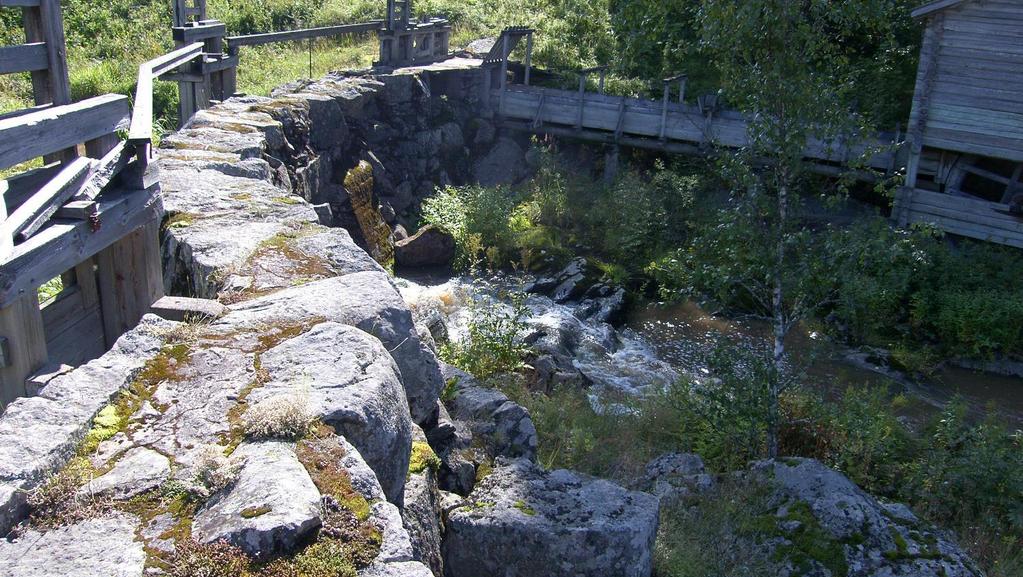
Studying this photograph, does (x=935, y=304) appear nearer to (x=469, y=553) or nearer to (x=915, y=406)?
(x=915, y=406)

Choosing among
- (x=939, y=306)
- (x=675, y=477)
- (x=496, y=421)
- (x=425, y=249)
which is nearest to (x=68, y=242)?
(x=496, y=421)

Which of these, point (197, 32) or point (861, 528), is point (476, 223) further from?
point (861, 528)

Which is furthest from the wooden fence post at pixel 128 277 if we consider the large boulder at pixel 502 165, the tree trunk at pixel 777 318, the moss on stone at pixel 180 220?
the large boulder at pixel 502 165

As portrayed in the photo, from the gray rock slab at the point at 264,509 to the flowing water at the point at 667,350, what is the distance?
7619 millimetres

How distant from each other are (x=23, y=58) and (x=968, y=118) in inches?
559

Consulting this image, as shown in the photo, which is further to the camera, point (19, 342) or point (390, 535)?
point (19, 342)

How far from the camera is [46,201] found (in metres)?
3.64

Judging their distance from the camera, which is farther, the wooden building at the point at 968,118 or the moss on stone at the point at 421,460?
the wooden building at the point at 968,118

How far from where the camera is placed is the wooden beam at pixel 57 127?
3623 millimetres

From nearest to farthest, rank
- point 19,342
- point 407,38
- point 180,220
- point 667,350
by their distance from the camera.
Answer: point 19,342
point 180,220
point 667,350
point 407,38

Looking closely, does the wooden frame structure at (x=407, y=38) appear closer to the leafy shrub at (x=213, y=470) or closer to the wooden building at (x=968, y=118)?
the wooden building at (x=968, y=118)

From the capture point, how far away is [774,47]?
282 inches

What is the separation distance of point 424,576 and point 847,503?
4.37m

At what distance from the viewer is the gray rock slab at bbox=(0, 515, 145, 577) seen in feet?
8.49
